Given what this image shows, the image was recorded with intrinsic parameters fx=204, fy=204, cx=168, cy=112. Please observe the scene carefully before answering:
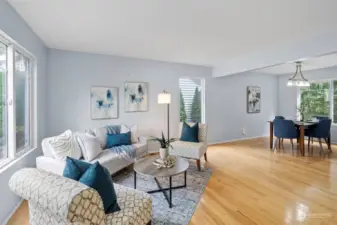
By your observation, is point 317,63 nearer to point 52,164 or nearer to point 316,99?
point 316,99

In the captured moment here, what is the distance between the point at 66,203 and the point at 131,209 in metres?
0.62

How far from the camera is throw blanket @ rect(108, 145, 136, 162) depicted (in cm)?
346

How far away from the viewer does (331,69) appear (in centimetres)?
601

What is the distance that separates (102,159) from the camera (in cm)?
310

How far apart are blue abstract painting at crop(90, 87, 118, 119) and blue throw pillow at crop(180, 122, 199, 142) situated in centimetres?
157

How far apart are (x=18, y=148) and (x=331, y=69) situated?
779 cm

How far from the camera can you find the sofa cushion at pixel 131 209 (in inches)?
60.2

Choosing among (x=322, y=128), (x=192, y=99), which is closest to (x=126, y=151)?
(x=192, y=99)

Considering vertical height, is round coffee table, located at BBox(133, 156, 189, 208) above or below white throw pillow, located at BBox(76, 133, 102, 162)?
below

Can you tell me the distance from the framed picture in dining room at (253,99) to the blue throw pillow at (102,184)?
19.7 feet

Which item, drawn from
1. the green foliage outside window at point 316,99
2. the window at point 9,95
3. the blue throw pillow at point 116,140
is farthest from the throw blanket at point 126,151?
the green foliage outside window at point 316,99

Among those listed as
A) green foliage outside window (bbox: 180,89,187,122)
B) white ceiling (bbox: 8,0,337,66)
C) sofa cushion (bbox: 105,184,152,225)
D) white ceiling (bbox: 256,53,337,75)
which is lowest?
sofa cushion (bbox: 105,184,152,225)

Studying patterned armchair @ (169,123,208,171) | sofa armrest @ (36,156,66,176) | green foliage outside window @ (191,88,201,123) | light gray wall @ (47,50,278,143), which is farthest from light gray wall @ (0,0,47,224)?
green foliage outside window @ (191,88,201,123)

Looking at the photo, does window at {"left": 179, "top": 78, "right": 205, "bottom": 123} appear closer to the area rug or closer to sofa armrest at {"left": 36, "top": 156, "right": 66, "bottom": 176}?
the area rug
